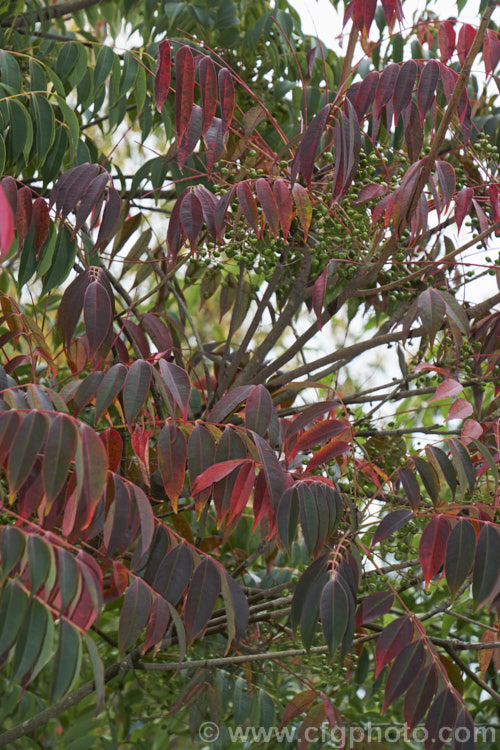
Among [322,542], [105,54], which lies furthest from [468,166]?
[322,542]

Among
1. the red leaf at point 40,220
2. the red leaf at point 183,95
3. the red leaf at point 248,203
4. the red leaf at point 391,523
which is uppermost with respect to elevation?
the red leaf at point 183,95

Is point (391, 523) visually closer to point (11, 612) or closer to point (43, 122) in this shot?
point (11, 612)

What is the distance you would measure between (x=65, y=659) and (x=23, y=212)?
2.68ft

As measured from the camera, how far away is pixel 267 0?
2328 mm

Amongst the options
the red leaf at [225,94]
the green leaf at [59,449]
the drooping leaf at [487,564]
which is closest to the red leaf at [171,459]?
the green leaf at [59,449]

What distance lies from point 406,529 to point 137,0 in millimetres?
1710

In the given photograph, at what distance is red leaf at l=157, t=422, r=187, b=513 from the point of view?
118cm

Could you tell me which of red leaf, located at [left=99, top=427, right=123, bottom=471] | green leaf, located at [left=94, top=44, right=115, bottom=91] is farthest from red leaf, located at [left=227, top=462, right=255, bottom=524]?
green leaf, located at [left=94, top=44, right=115, bottom=91]

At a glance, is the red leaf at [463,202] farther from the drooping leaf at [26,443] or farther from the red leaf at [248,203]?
the drooping leaf at [26,443]

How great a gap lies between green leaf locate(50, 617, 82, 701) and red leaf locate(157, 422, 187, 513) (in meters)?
0.30

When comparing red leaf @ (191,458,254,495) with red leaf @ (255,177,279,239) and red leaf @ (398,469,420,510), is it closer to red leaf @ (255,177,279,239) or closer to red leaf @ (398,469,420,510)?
red leaf @ (398,469,420,510)

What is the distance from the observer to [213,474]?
1172mm

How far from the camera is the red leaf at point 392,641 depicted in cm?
123

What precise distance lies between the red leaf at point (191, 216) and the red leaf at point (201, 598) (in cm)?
56
